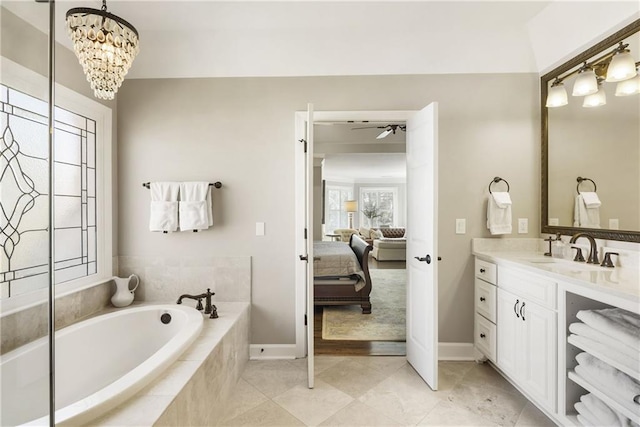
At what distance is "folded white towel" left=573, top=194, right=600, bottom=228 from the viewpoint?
1978 millimetres

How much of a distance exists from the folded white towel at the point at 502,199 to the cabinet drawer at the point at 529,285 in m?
0.56

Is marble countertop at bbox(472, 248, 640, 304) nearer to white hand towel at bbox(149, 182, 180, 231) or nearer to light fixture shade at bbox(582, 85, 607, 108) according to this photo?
light fixture shade at bbox(582, 85, 607, 108)

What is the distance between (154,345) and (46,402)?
163 cm

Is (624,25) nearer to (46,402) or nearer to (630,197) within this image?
(630,197)

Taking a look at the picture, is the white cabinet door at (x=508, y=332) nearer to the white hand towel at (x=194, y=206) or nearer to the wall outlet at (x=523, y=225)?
the wall outlet at (x=523, y=225)

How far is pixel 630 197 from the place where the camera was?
1752mm

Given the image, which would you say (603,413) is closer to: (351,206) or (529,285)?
(529,285)

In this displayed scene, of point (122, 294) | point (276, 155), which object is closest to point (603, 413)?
point (276, 155)

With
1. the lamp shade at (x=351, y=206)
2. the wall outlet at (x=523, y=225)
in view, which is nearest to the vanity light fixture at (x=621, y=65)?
the wall outlet at (x=523, y=225)

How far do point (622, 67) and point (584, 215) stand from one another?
0.93m

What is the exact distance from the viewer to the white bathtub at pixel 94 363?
0.65 m

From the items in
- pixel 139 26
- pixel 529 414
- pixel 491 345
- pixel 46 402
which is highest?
pixel 139 26

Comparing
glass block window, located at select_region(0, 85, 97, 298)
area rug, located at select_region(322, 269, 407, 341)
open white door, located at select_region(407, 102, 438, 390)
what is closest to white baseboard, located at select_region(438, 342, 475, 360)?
open white door, located at select_region(407, 102, 438, 390)

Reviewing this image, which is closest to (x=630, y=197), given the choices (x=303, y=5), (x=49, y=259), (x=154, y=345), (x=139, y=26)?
(x=303, y=5)
